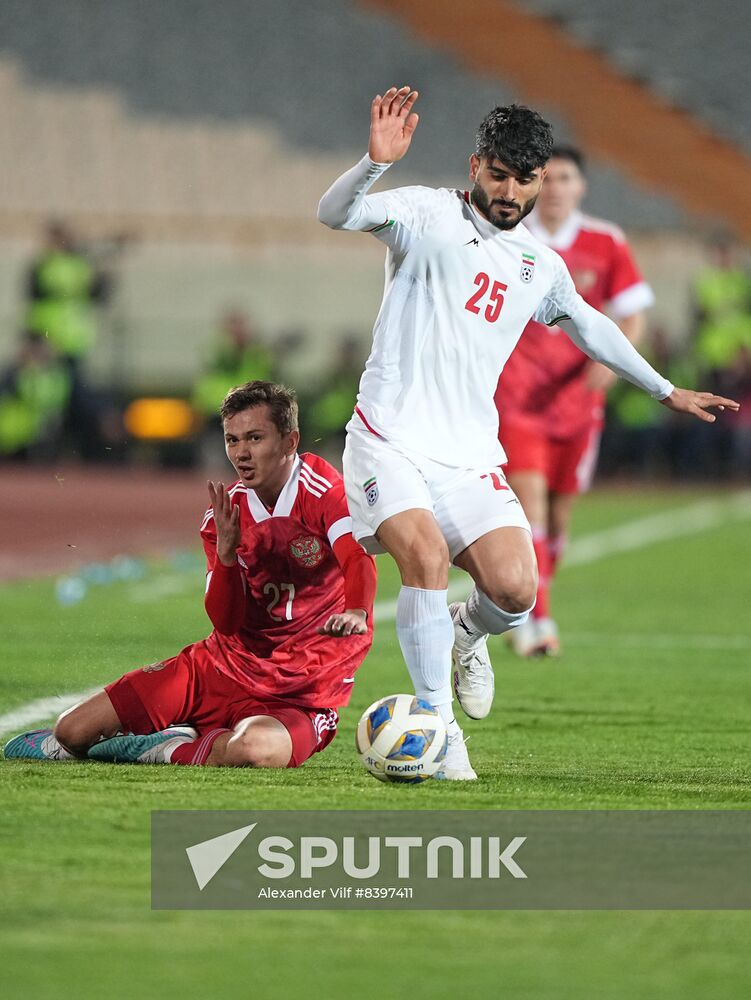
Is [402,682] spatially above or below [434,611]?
below

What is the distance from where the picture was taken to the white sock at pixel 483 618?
222 inches

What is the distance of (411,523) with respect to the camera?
17.1 feet

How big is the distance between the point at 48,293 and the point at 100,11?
8.10 metres

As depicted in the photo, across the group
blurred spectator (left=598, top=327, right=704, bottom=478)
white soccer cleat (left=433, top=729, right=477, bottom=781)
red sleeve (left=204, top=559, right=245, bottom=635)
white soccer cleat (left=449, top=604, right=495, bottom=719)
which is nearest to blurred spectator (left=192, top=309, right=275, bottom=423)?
blurred spectator (left=598, top=327, right=704, bottom=478)

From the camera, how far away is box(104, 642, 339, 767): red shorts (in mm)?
5410

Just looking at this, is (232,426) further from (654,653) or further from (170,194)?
(170,194)

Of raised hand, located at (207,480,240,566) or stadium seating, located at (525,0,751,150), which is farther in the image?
stadium seating, located at (525,0,751,150)

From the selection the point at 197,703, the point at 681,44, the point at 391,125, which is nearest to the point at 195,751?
the point at 197,703

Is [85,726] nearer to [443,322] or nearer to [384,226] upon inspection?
[443,322]

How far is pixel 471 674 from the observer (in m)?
5.89

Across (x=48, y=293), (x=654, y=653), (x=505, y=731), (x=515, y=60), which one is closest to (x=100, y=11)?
(x=515, y=60)

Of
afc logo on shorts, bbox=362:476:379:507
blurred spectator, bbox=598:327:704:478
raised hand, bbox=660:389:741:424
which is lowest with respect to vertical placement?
blurred spectator, bbox=598:327:704:478

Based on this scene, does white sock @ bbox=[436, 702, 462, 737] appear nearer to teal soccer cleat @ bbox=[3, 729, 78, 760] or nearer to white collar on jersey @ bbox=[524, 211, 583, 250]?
teal soccer cleat @ bbox=[3, 729, 78, 760]

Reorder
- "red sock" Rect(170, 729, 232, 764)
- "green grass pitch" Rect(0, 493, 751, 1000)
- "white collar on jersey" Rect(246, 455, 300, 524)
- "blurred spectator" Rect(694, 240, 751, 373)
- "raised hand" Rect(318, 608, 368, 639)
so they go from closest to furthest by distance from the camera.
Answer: "green grass pitch" Rect(0, 493, 751, 1000), "raised hand" Rect(318, 608, 368, 639), "red sock" Rect(170, 729, 232, 764), "white collar on jersey" Rect(246, 455, 300, 524), "blurred spectator" Rect(694, 240, 751, 373)
